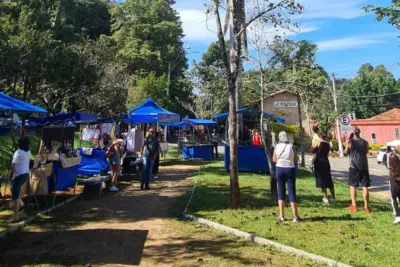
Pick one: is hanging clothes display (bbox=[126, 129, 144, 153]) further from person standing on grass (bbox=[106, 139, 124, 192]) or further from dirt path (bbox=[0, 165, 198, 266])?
dirt path (bbox=[0, 165, 198, 266])

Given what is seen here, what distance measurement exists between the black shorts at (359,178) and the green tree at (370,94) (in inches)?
2086

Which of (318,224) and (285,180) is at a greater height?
(285,180)

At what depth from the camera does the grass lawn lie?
5528 millimetres

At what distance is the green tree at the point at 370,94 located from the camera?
5816 centimetres

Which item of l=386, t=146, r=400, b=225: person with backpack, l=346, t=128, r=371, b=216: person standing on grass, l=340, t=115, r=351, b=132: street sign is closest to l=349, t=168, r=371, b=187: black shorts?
l=346, t=128, r=371, b=216: person standing on grass

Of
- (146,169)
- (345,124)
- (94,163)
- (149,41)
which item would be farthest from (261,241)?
(149,41)

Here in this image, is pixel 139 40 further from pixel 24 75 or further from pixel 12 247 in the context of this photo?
pixel 12 247

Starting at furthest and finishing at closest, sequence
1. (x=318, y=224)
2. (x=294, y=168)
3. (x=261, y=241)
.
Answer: (x=294, y=168)
(x=318, y=224)
(x=261, y=241)

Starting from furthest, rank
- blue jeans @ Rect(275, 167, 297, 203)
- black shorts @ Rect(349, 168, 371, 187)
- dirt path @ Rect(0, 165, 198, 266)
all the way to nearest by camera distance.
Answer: black shorts @ Rect(349, 168, 371, 187)
blue jeans @ Rect(275, 167, 297, 203)
dirt path @ Rect(0, 165, 198, 266)

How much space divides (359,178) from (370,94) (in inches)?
2214

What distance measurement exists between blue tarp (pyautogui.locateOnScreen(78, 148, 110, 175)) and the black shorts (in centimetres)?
694

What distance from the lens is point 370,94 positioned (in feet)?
194

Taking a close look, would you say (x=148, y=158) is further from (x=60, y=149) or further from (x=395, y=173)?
(x=395, y=173)

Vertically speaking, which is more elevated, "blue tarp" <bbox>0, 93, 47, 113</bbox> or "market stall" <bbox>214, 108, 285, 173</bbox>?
"blue tarp" <bbox>0, 93, 47, 113</bbox>
